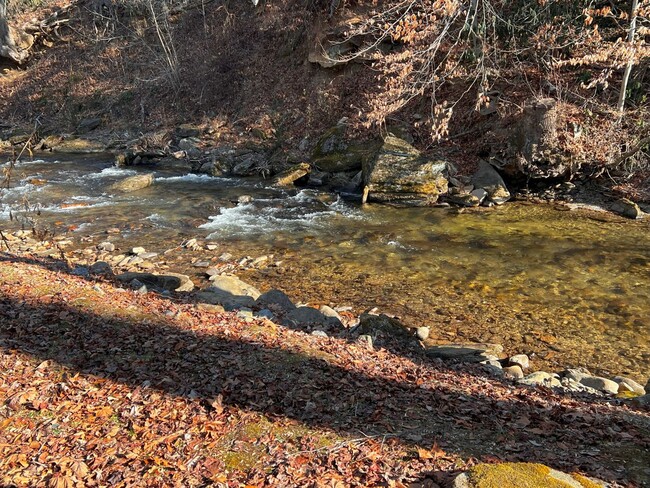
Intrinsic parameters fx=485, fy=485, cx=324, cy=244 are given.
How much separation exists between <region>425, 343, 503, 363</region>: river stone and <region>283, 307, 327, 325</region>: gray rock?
178 cm

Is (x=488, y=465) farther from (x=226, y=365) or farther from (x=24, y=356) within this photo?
(x=24, y=356)

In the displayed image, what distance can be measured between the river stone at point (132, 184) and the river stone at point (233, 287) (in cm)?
991

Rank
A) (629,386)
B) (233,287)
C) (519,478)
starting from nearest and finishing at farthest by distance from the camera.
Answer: (519,478), (629,386), (233,287)

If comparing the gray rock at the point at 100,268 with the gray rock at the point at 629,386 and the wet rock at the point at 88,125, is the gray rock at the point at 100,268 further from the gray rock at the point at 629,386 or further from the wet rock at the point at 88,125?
the wet rock at the point at 88,125

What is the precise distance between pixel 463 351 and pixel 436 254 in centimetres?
470

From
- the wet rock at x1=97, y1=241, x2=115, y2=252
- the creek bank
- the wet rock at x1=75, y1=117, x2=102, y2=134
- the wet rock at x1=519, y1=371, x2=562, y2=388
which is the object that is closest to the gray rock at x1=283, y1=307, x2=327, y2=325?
the creek bank

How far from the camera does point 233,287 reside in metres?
9.21

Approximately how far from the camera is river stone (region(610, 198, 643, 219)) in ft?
44.3

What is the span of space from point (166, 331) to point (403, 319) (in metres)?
4.37

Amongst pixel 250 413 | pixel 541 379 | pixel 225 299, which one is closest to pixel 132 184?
pixel 225 299

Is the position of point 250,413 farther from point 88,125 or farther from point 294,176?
point 88,125

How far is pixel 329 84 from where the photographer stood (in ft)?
76.0

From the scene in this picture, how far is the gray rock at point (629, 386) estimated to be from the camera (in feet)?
21.1

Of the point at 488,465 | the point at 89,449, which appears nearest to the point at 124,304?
the point at 89,449
